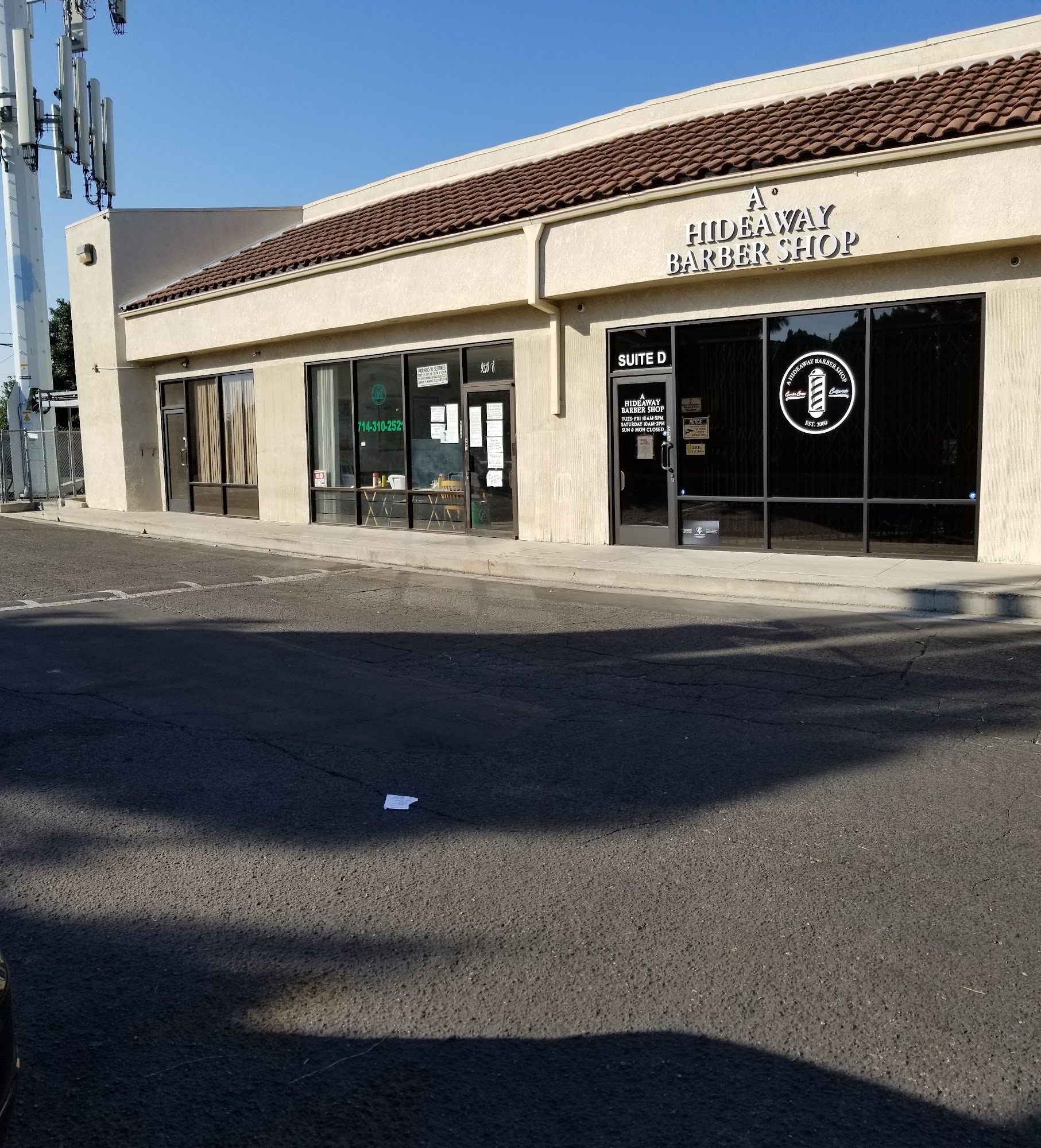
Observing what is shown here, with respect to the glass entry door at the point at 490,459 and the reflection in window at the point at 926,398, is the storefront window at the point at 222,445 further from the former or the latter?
the reflection in window at the point at 926,398

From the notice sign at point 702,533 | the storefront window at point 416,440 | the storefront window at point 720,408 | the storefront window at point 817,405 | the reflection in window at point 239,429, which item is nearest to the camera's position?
the storefront window at point 817,405

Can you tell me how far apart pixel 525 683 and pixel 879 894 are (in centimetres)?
393

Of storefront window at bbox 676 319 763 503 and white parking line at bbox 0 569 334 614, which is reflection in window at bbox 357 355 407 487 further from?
storefront window at bbox 676 319 763 503

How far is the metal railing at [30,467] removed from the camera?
2867 cm

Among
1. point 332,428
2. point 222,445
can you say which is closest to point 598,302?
point 332,428

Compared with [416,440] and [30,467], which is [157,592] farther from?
[30,467]

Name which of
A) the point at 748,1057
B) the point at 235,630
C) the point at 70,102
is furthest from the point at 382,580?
the point at 70,102

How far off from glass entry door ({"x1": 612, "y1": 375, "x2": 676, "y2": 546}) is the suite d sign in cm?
174

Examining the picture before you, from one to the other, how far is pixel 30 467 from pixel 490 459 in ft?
55.1

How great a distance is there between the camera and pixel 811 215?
1275 cm

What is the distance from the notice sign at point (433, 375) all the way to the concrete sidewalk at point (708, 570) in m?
2.41

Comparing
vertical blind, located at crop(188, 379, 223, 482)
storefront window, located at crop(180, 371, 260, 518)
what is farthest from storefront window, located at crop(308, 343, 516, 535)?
vertical blind, located at crop(188, 379, 223, 482)

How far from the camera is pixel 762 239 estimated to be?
13.2 meters

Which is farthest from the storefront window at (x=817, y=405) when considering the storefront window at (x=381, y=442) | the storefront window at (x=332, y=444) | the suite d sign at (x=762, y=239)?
the storefront window at (x=332, y=444)
